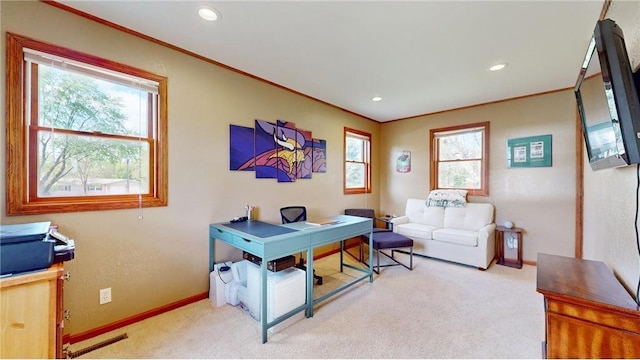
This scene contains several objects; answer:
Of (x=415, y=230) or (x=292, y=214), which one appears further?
(x=415, y=230)

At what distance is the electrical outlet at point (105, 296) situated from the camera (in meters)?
1.99

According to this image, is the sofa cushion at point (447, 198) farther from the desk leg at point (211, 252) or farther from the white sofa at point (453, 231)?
the desk leg at point (211, 252)

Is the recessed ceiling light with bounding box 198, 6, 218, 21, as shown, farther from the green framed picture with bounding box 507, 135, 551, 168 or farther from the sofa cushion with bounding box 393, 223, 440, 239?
the green framed picture with bounding box 507, 135, 551, 168

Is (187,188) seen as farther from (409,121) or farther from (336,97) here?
(409,121)

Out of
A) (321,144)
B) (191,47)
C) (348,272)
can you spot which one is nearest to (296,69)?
(191,47)

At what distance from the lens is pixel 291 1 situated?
1742 millimetres

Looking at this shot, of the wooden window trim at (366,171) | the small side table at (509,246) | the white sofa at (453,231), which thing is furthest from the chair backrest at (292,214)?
the small side table at (509,246)

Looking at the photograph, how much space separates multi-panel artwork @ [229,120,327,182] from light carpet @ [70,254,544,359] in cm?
155

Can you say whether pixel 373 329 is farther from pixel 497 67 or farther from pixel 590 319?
pixel 497 67

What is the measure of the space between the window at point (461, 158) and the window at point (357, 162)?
123 centimetres

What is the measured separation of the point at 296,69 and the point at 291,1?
1.09 m

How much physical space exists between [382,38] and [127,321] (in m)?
3.35

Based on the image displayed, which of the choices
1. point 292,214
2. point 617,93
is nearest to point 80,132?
point 292,214

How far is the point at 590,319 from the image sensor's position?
3.81ft
